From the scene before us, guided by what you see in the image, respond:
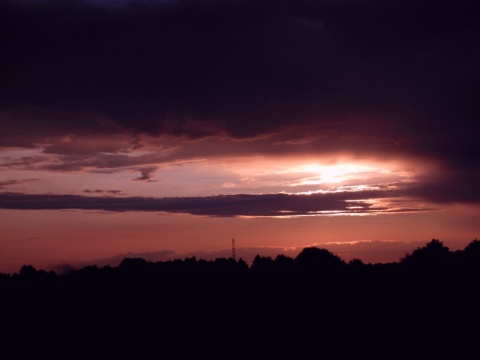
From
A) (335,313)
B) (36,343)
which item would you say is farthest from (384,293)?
(36,343)

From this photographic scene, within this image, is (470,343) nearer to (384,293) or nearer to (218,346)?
(384,293)

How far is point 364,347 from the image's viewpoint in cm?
5266

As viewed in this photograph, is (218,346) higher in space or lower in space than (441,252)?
lower

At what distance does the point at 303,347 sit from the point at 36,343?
24.5 meters

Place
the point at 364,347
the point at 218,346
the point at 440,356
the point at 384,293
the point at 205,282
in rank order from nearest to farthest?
the point at 440,356 < the point at 364,347 < the point at 218,346 < the point at 384,293 < the point at 205,282

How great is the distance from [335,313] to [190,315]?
536 inches

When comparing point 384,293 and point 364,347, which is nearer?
point 364,347

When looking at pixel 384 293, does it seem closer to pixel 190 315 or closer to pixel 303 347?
pixel 303 347

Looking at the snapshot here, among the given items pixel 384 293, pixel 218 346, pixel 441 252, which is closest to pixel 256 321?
pixel 218 346

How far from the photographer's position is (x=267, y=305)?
65312 mm

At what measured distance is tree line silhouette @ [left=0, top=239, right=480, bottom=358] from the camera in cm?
5444

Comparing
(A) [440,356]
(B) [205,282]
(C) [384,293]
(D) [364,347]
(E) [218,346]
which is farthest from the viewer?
(B) [205,282]

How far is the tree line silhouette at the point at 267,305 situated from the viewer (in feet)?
179

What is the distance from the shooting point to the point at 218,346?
190 ft
